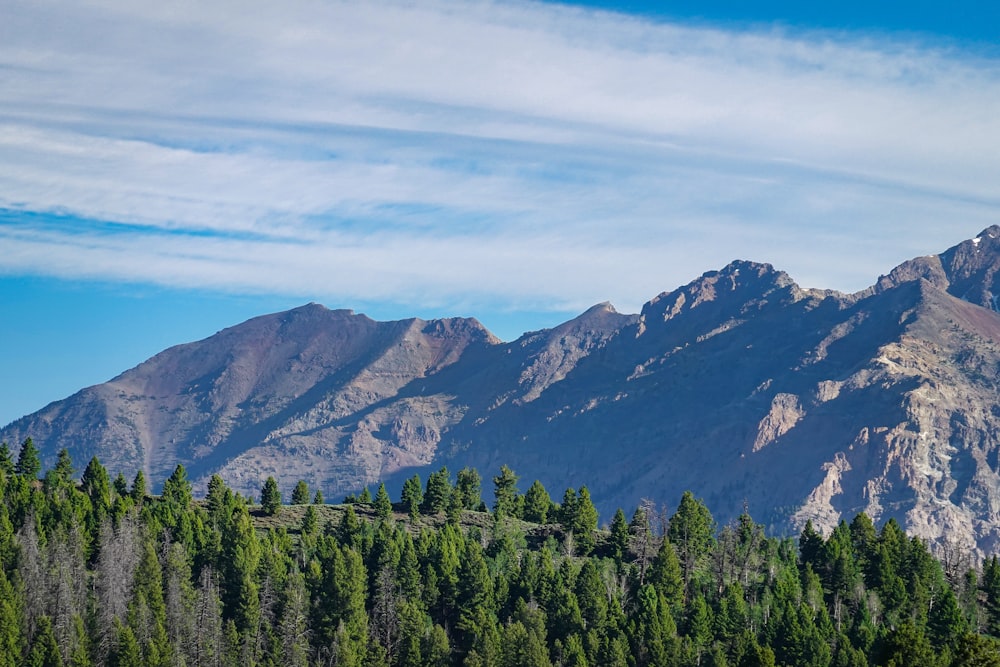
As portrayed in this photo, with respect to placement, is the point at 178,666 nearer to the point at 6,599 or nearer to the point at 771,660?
the point at 6,599

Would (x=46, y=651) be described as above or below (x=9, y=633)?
below

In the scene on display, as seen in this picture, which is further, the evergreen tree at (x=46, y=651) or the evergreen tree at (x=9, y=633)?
the evergreen tree at (x=46, y=651)

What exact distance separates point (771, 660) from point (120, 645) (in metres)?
86.8

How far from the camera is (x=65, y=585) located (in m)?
199

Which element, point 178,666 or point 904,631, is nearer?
point 904,631

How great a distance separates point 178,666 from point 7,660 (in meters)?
22.3

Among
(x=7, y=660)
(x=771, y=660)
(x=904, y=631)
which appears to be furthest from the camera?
(x=7, y=660)

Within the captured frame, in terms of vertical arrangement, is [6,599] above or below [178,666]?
above

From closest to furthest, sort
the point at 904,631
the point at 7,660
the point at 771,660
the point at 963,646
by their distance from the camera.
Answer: the point at 963,646
the point at 904,631
the point at 771,660
the point at 7,660

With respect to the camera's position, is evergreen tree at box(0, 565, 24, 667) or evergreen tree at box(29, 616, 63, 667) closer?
evergreen tree at box(0, 565, 24, 667)

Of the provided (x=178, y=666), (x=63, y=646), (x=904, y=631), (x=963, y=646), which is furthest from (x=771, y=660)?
(x=63, y=646)

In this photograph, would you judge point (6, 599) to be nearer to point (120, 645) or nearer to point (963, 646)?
point (120, 645)

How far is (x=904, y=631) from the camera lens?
15175 centimetres

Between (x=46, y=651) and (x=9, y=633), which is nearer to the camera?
(x=46, y=651)
